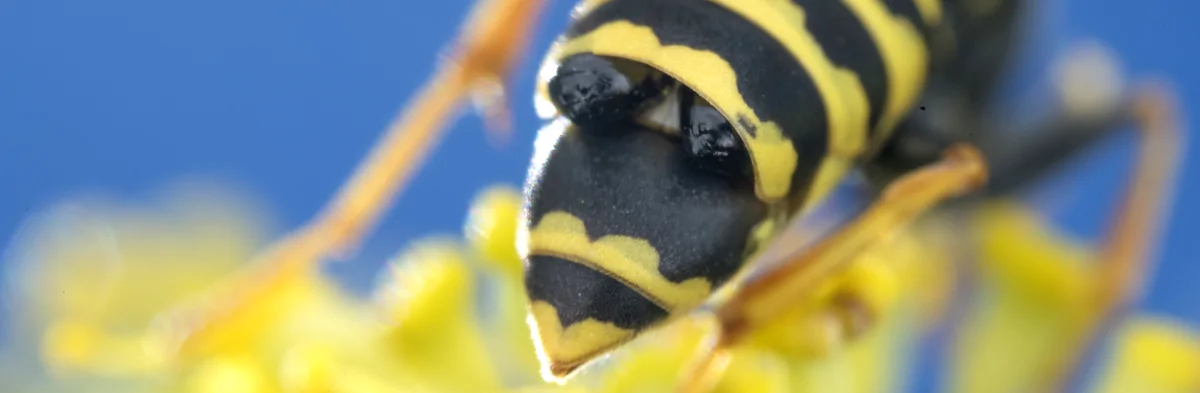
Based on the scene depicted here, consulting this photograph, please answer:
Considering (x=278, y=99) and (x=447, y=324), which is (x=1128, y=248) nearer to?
(x=447, y=324)

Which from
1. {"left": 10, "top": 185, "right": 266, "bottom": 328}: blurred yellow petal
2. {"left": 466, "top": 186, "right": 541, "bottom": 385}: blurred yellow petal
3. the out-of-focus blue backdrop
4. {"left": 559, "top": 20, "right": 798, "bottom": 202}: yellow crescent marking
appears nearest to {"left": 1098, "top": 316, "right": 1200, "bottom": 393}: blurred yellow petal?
the out-of-focus blue backdrop

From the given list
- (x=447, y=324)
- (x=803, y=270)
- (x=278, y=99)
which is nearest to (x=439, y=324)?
(x=447, y=324)

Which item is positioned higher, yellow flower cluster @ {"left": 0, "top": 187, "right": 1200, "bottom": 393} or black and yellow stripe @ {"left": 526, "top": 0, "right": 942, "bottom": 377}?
yellow flower cluster @ {"left": 0, "top": 187, "right": 1200, "bottom": 393}

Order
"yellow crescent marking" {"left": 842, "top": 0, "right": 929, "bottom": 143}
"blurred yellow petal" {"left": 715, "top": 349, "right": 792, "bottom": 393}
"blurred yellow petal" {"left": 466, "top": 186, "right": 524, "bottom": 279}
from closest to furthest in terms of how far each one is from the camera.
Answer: "yellow crescent marking" {"left": 842, "top": 0, "right": 929, "bottom": 143}, "blurred yellow petal" {"left": 715, "top": 349, "right": 792, "bottom": 393}, "blurred yellow petal" {"left": 466, "top": 186, "right": 524, "bottom": 279}

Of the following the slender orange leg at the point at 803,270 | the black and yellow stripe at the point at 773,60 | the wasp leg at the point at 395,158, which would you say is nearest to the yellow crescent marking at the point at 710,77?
the black and yellow stripe at the point at 773,60

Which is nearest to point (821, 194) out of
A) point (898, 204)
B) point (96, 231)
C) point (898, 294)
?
point (898, 204)

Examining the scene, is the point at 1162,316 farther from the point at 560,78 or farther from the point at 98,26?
the point at 98,26

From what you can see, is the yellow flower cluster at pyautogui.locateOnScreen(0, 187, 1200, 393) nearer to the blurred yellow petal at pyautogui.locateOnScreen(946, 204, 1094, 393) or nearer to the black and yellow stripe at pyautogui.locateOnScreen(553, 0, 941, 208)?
the blurred yellow petal at pyautogui.locateOnScreen(946, 204, 1094, 393)
